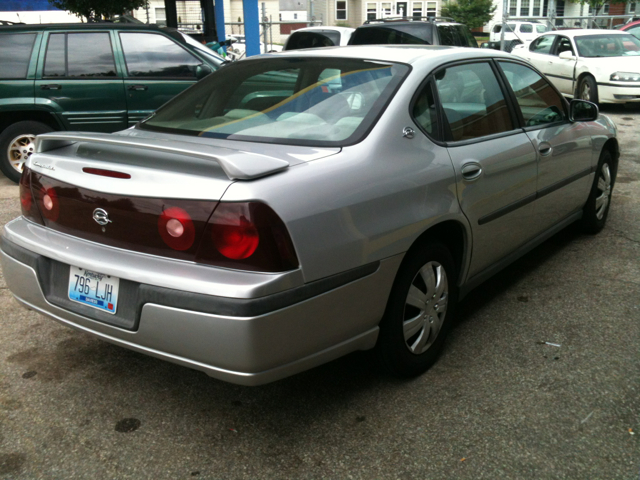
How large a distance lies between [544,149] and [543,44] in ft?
36.8

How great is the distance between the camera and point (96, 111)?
285 inches

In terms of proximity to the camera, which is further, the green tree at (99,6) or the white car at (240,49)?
the white car at (240,49)

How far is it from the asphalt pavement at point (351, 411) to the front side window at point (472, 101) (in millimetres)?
1096

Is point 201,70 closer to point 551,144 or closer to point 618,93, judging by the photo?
point 551,144

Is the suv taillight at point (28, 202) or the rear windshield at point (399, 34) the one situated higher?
the rear windshield at point (399, 34)

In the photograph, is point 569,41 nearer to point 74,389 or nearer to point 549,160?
point 549,160

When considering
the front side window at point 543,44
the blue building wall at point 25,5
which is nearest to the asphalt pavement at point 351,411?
the front side window at point 543,44

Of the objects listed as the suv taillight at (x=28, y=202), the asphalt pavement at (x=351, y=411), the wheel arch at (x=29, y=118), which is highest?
the suv taillight at (x=28, y=202)

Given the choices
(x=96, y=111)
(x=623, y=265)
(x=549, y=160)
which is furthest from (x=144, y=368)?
(x=96, y=111)

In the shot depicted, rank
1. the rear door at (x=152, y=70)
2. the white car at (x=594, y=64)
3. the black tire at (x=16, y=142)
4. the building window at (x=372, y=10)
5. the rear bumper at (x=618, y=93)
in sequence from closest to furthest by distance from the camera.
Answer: the black tire at (x=16, y=142) → the rear door at (x=152, y=70) → the rear bumper at (x=618, y=93) → the white car at (x=594, y=64) → the building window at (x=372, y=10)

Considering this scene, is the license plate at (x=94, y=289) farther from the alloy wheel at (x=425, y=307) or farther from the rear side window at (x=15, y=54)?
the rear side window at (x=15, y=54)

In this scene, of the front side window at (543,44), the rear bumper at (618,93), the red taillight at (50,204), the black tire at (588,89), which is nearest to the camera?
the red taillight at (50,204)

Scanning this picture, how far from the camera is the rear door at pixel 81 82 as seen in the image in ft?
23.2

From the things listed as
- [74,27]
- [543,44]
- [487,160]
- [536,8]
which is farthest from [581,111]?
[536,8]
